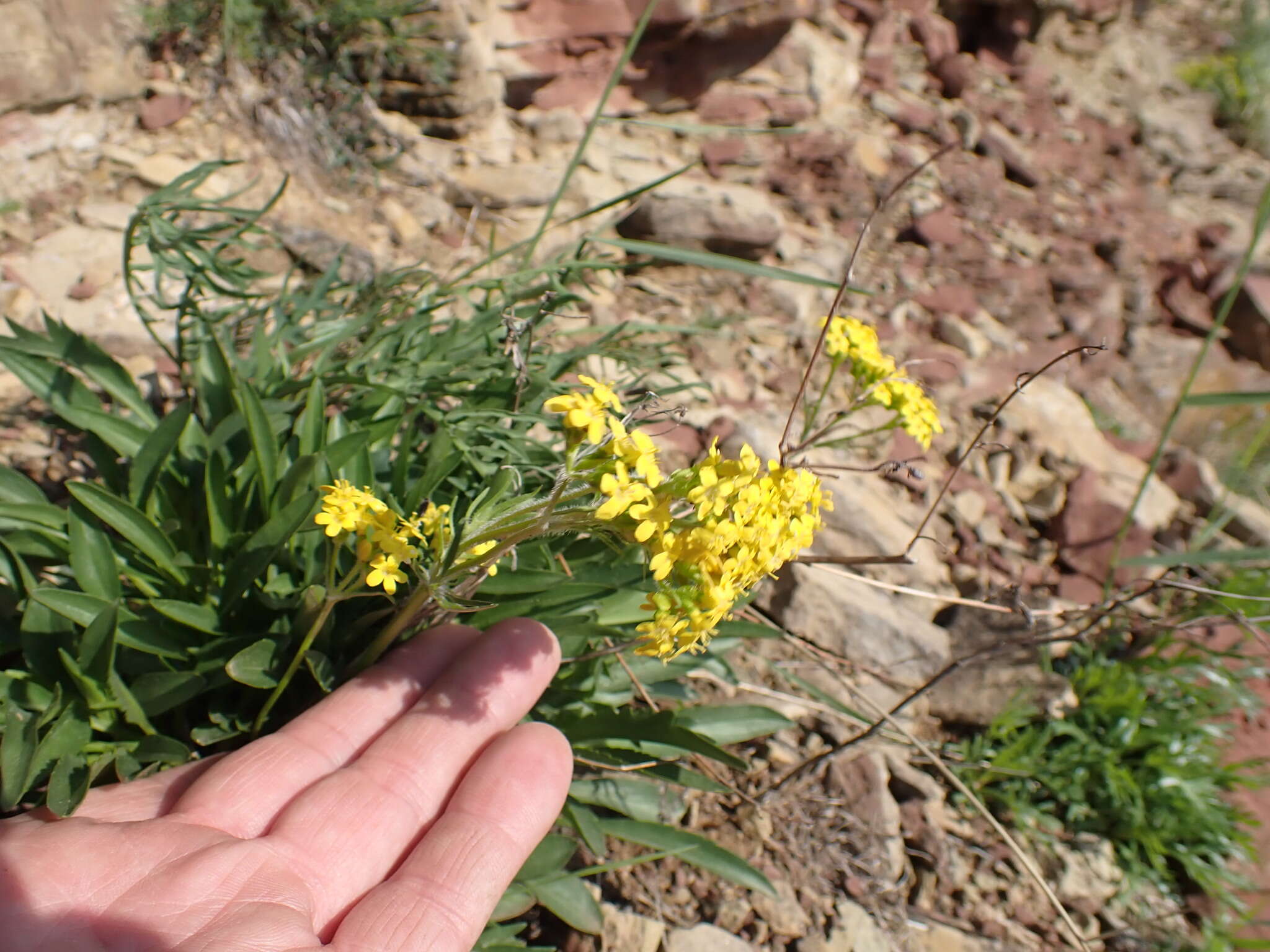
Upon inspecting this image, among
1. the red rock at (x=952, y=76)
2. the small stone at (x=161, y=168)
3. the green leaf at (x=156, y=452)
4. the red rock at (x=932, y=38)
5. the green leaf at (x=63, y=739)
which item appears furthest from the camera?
the red rock at (x=932, y=38)

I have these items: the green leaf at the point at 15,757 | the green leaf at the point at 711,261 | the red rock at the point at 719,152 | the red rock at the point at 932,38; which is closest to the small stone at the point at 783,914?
the green leaf at the point at 711,261

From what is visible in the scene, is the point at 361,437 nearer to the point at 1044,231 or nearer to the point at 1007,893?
the point at 1007,893

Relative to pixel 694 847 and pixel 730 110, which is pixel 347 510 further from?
pixel 730 110

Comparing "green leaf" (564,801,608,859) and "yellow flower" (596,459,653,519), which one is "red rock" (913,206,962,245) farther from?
"yellow flower" (596,459,653,519)

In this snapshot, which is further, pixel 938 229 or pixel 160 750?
pixel 938 229

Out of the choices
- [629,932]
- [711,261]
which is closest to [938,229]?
[711,261]

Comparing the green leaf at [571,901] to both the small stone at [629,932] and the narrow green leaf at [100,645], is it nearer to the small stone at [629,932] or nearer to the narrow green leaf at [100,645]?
the small stone at [629,932]
